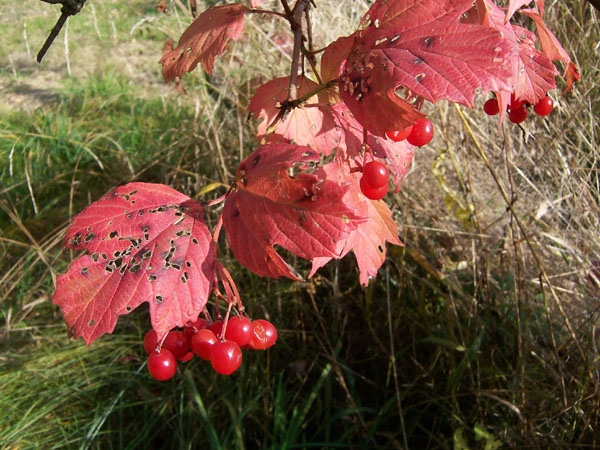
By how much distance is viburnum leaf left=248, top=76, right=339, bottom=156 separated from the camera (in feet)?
2.98

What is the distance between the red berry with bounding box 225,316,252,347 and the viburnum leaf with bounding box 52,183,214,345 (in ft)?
0.37

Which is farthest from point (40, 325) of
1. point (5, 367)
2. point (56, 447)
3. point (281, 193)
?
point (281, 193)

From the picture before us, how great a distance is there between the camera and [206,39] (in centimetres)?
84

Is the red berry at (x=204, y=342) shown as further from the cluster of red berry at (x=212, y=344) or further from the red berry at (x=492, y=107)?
the red berry at (x=492, y=107)

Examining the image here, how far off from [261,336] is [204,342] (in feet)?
0.34

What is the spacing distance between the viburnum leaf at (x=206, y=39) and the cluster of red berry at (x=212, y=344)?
45 centimetres

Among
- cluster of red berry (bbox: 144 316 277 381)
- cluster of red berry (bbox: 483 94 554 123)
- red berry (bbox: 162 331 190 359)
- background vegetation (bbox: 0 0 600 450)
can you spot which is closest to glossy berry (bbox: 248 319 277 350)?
cluster of red berry (bbox: 144 316 277 381)

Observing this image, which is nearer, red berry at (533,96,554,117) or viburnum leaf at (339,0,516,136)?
viburnum leaf at (339,0,516,136)

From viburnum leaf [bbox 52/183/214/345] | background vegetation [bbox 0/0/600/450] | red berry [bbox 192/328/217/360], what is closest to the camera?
viburnum leaf [bbox 52/183/214/345]

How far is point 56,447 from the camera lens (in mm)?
1628

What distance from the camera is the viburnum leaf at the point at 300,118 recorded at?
2.98ft

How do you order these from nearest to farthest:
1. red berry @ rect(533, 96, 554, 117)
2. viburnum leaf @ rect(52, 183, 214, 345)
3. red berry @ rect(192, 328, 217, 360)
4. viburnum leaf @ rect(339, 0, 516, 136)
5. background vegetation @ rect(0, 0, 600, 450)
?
viburnum leaf @ rect(339, 0, 516, 136) < viburnum leaf @ rect(52, 183, 214, 345) < red berry @ rect(192, 328, 217, 360) < red berry @ rect(533, 96, 554, 117) < background vegetation @ rect(0, 0, 600, 450)

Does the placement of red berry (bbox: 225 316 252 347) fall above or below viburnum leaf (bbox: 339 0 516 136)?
below

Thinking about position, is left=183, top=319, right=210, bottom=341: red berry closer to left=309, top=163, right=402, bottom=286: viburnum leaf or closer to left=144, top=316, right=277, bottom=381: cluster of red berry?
left=144, top=316, right=277, bottom=381: cluster of red berry
